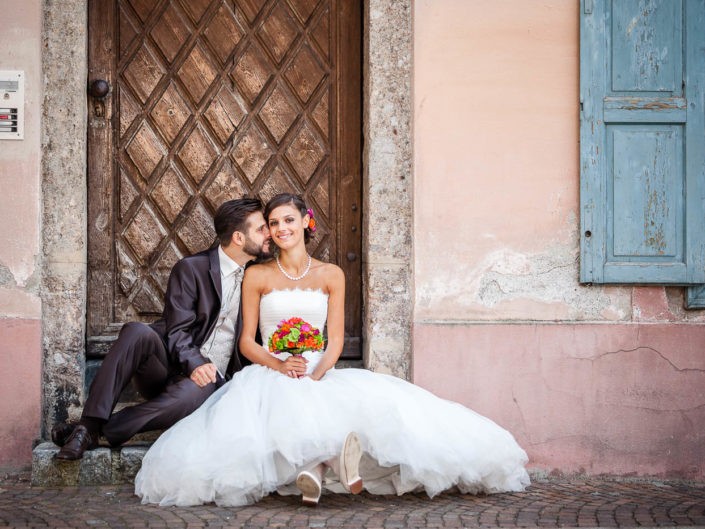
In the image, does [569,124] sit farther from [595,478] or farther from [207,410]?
[207,410]

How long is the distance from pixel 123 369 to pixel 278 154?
6.12ft

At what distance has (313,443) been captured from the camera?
4430 mm

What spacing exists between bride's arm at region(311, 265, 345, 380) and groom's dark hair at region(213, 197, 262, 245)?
0.61m

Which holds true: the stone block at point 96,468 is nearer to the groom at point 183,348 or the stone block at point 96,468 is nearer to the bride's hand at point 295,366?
the groom at point 183,348

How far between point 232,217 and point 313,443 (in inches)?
63.3

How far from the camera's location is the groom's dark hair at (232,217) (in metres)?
5.37

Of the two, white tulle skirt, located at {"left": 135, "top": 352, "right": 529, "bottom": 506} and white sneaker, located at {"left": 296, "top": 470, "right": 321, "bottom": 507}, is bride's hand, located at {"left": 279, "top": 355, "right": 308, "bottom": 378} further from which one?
white sneaker, located at {"left": 296, "top": 470, "right": 321, "bottom": 507}

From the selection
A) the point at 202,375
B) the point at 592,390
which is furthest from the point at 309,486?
the point at 592,390

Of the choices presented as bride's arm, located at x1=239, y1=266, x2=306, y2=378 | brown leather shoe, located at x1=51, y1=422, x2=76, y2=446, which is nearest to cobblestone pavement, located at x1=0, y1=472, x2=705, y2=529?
brown leather shoe, located at x1=51, y1=422, x2=76, y2=446

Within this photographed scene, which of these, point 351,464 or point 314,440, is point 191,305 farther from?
point 351,464

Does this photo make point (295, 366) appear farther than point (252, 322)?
No

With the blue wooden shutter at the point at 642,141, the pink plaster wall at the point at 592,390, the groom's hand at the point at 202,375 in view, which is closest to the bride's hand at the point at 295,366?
the groom's hand at the point at 202,375

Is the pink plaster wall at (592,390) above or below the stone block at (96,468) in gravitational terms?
above

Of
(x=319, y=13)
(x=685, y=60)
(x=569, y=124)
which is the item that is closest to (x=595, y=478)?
(x=569, y=124)
